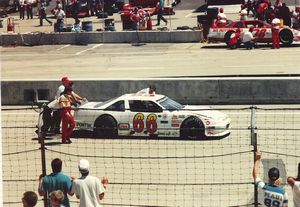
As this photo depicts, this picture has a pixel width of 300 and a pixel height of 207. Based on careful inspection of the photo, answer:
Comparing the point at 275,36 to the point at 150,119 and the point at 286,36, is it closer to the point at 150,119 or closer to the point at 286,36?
the point at 286,36

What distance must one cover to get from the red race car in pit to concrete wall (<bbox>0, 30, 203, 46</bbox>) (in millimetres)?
2545

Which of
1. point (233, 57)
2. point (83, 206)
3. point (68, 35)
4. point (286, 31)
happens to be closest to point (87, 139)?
point (83, 206)

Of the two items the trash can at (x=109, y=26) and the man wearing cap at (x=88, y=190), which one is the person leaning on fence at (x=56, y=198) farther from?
the trash can at (x=109, y=26)

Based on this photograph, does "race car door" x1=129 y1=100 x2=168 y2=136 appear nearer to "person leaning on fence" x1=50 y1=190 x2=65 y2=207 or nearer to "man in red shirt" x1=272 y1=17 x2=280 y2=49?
"person leaning on fence" x1=50 y1=190 x2=65 y2=207

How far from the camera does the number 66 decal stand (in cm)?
1694

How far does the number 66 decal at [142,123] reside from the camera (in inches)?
667

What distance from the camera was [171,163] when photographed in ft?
49.1

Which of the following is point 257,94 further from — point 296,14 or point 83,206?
point 296,14

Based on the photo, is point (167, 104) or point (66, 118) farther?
point (167, 104)

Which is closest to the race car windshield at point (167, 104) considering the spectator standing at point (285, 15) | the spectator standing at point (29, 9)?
the spectator standing at point (285, 15)

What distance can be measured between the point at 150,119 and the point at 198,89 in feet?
14.2

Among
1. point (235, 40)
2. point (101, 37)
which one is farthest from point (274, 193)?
point (101, 37)

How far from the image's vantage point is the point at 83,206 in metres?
9.66

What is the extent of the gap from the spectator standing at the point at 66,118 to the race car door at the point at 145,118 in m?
1.40
